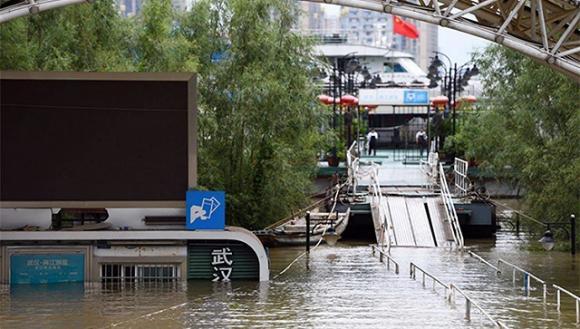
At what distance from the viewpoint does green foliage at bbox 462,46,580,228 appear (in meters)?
44.6

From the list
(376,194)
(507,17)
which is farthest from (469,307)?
(376,194)

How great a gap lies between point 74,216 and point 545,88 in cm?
1535

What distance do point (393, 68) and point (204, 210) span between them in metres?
76.2

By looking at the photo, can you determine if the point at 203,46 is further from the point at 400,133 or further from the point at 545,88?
the point at 400,133

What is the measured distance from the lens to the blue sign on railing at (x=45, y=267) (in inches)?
1297

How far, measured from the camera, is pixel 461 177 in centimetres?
5519

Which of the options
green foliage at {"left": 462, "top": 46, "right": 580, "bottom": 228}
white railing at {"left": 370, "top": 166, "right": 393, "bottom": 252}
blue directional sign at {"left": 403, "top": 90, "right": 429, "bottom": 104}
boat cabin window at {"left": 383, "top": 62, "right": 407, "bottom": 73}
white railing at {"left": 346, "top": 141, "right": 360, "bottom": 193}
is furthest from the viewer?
boat cabin window at {"left": 383, "top": 62, "right": 407, "bottom": 73}

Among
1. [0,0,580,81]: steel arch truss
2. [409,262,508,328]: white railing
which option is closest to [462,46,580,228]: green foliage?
[409,262,508,328]: white railing

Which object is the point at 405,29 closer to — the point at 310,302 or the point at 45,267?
the point at 45,267

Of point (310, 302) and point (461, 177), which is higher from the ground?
point (461, 177)

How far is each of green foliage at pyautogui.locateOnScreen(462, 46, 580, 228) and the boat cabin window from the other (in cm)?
5488

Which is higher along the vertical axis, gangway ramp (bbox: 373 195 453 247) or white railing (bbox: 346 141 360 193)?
white railing (bbox: 346 141 360 193)

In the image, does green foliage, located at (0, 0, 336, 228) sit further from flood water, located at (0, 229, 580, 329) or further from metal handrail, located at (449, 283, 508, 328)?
metal handrail, located at (449, 283, 508, 328)

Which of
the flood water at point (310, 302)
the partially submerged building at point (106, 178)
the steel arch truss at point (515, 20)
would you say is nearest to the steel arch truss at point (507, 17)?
the steel arch truss at point (515, 20)
